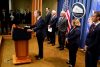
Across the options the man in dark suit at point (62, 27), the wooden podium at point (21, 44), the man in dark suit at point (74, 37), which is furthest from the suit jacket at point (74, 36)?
the man in dark suit at point (62, 27)

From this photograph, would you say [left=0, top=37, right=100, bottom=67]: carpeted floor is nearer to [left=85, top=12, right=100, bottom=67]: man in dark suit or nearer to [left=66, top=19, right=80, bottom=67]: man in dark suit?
[left=66, top=19, right=80, bottom=67]: man in dark suit

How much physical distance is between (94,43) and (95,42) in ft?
0.10

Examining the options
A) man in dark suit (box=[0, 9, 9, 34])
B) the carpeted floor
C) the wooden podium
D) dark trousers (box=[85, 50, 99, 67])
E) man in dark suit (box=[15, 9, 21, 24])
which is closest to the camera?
dark trousers (box=[85, 50, 99, 67])

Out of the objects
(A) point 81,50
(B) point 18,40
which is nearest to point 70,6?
(A) point 81,50

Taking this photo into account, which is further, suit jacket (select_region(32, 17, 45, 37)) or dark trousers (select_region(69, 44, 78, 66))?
suit jacket (select_region(32, 17, 45, 37))

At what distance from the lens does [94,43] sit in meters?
3.64

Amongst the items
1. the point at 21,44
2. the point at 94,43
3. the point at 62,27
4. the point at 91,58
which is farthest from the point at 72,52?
the point at 62,27

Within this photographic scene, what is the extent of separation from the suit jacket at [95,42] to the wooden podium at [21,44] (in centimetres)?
201

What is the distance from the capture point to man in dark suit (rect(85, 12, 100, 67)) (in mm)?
3613

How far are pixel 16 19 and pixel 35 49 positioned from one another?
2.79m

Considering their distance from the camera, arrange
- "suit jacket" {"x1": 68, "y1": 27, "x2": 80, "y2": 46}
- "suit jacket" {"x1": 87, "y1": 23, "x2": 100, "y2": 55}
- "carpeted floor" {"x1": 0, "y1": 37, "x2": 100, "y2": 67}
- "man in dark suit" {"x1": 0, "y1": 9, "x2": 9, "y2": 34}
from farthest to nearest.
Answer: "man in dark suit" {"x1": 0, "y1": 9, "x2": 9, "y2": 34} → "carpeted floor" {"x1": 0, "y1": 37, "x2": 100, "y2": 67} → "suit jacket" {"x1": 68, "y1": 27, "x2": 80, "y2": 46} → "suit jacket" {"x1": 87, "y1": 23, "x2": 100, "y2": 55}

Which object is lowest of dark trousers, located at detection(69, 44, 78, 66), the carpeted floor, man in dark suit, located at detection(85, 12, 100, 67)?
the carpeted floor

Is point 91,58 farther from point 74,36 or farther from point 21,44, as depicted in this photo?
point 21,44

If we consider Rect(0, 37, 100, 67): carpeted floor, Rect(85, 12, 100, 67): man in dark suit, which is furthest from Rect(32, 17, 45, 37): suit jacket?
Rect(85, 12, 100, 67): man in dark suit
